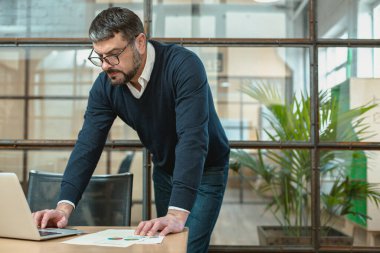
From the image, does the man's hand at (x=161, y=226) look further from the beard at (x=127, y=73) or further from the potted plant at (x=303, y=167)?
the potted plant at (x=303, y=167)

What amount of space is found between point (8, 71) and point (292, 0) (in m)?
1.44

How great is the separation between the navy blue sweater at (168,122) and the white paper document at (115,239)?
20cm

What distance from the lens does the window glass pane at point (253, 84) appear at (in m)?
2.45

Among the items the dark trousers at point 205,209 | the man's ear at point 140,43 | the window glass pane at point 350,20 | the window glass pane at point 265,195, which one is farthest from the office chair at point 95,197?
the window glass pane at point 350,20

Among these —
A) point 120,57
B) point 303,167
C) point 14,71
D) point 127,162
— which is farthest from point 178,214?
point 14,71

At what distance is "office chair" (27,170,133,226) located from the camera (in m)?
2.02

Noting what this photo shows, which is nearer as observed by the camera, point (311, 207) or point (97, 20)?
point (97, 20)

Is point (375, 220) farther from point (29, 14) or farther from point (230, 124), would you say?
point (29, 14)

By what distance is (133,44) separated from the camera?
1.75m

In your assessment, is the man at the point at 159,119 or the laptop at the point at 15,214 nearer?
the laptop at the point at 15,214

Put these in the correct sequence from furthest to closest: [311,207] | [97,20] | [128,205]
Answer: [311,207] → [128,205] → [97,20]

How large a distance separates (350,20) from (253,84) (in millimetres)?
554

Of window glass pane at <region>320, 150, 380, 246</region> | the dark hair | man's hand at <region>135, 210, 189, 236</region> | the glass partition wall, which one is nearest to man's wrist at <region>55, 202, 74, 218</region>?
man's hand at <region>135, 210, 189, 236</region>

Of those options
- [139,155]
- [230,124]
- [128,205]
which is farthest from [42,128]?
[230,124]
